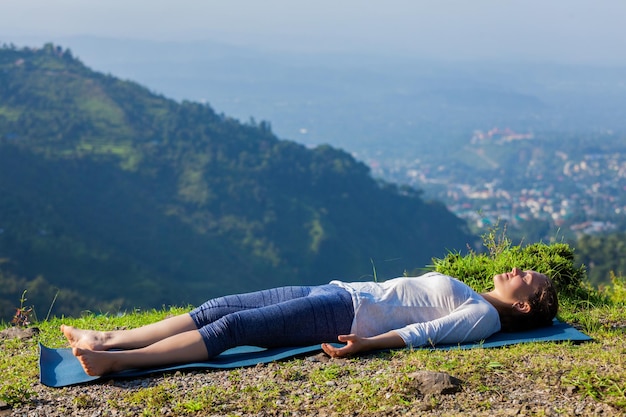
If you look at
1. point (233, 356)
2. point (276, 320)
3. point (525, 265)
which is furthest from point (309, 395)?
point (525, 265)

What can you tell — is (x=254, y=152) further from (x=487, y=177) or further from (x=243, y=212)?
(x=487, y=177)

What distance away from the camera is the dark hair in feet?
15.4

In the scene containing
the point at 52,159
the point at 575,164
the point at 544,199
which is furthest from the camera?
the point at 575,164

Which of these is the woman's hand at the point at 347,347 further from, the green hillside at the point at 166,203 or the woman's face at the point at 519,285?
the green hillside at the point at 166,203

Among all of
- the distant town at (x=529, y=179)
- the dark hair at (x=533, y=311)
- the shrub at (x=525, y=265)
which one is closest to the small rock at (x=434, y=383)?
the dark hair at (x=533, y=311)

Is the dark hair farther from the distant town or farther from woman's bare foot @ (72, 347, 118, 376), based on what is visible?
the distant town

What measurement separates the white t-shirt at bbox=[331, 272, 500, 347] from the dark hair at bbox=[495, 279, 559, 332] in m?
0.15

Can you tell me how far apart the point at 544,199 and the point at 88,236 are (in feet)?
205

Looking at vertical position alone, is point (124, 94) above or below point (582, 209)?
above

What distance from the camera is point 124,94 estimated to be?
284 ft

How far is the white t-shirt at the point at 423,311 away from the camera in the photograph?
4.39m

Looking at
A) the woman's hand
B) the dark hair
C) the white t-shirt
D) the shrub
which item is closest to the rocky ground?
the woman's hand

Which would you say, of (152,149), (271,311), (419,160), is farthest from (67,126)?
(419,160)

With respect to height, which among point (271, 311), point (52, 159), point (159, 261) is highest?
point (271, 311)
